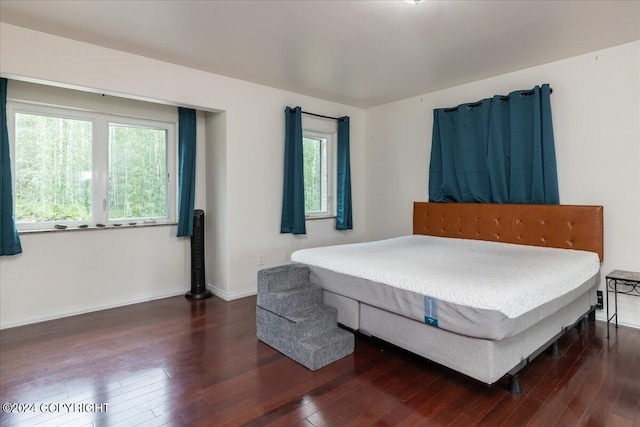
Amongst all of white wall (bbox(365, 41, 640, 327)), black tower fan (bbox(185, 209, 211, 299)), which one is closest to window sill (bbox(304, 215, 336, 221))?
black tower fan (bbox(185, 209, 211, 299))

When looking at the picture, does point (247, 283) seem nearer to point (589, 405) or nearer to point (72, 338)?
point (72, 338)

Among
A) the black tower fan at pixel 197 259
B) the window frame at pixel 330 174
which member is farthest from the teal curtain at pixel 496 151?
the black tower fan at pixel 197 259

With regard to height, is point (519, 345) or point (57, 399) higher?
point (519, 345)

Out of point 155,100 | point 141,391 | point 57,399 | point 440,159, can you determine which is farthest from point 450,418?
point 155,100

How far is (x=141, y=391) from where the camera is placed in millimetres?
2076

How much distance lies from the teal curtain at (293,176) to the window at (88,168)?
1.36 m

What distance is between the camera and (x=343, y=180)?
193 inches

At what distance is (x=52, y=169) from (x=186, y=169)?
1247mm

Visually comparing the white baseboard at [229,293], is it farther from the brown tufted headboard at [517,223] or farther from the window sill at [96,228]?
the brown tufted headboard at [517,223]

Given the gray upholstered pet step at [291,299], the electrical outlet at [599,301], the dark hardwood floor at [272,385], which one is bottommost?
the dark hardwood floor at [272,385]

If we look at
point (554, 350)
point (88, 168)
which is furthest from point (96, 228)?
point (554, 350)

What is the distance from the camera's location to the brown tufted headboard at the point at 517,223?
10.1ft

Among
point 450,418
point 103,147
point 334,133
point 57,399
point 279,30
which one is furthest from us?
point 334,133

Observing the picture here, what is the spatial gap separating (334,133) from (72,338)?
383 centimetres
